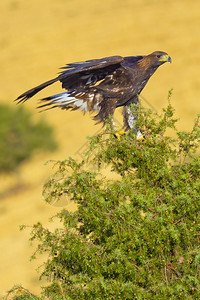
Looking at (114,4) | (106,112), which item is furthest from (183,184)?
(114,4)

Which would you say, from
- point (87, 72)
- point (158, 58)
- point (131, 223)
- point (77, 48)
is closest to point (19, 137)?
point (77, 48)

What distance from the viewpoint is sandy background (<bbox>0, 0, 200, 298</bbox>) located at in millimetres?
26875

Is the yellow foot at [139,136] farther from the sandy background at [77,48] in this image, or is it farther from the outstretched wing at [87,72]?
the sandy background at [77,48]

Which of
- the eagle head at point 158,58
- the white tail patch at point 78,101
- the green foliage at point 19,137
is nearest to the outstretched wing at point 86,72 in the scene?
the white tail patch at point 78,101

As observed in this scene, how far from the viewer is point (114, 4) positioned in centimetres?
4481

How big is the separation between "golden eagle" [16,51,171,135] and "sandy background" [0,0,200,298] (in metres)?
13.8

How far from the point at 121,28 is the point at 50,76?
7.71 meters

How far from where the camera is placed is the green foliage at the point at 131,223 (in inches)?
236

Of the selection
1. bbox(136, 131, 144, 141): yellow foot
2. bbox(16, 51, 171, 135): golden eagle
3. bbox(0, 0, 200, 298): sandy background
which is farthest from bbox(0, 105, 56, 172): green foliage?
bbox(136, 131, 144, 141): yellow foot

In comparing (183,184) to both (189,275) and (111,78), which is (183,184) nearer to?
(189,275)

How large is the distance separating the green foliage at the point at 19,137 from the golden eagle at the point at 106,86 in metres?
A: 16.6

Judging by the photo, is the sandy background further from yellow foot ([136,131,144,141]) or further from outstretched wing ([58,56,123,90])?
yellow foot ([136,131,144,141])

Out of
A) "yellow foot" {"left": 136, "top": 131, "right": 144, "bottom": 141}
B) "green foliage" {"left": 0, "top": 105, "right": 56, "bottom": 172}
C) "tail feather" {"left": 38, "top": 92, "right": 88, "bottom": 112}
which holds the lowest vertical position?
"yellow foot" {"left": 136, "top": 131, "right": 144, "bottom": 141}

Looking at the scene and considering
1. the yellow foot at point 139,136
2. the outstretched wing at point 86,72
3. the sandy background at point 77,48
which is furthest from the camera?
the sandy background at point 77,48
